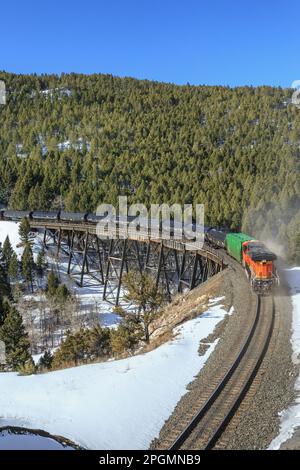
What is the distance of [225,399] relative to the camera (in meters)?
15.3

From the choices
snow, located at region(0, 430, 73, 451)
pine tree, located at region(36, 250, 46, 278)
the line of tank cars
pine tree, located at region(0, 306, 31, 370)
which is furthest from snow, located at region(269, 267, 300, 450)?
pine tree, located at region(36, 250, 46, 278)

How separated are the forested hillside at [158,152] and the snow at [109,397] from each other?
1122 inches

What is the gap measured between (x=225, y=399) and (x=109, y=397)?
415 centimetres

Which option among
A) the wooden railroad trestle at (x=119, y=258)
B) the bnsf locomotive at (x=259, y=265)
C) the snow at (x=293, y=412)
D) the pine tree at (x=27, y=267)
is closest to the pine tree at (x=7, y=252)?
the pine tree at (x=27, y=267)

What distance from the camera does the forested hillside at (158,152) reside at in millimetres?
81125

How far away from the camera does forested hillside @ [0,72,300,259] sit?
266ft

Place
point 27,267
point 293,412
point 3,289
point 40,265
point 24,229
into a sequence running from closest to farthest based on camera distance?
point 293,412
point 3,289
point 27,267
point 40,265
point 24,229

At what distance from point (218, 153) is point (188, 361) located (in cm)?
10000

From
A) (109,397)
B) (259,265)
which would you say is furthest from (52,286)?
(109,397)

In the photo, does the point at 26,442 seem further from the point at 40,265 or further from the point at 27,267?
the point at 40,265

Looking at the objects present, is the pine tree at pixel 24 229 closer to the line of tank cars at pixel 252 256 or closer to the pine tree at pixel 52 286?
the pine tree at pixel 52 286

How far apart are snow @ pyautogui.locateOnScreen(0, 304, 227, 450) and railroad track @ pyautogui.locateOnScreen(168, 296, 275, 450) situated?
110 cm

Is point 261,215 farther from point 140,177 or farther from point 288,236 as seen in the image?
point 140,177
